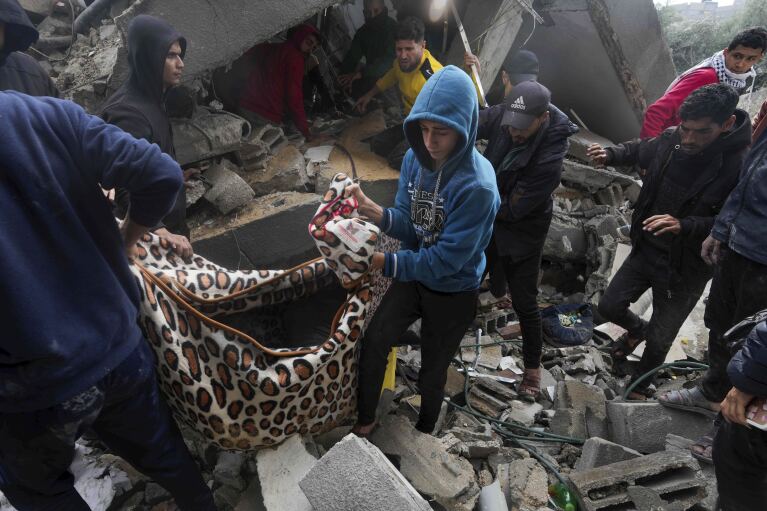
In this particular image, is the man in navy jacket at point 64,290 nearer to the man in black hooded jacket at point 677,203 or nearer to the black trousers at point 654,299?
the man in black hooded jacket at point 677,203

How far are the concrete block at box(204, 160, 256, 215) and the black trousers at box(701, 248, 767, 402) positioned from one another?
382cm

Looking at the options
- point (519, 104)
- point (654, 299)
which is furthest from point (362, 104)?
point (654, 299)

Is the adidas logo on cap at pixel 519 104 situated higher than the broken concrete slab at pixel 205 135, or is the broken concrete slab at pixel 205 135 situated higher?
the adidas logo on cap at pixel 519 104

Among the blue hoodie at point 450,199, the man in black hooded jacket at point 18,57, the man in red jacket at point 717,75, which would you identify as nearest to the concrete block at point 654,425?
the blue hoodie at point 450,199

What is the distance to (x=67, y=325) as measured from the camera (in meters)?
1.60

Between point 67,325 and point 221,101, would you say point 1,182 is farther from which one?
point 221,101

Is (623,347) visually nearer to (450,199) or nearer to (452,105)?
(450,199)

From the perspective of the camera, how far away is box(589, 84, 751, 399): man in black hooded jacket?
10.0ft

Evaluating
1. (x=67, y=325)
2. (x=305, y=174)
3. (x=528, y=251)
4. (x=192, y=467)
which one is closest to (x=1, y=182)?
(x=67, y=325)

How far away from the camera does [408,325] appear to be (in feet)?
8.54

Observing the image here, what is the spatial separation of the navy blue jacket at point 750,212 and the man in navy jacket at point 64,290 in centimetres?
297

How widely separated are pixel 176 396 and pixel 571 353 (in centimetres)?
367

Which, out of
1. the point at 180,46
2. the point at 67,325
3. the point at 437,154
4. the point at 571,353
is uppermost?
the point at 180,46

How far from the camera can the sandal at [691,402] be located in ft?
10.5
